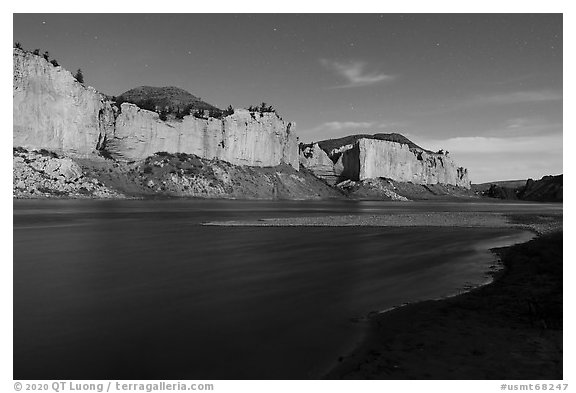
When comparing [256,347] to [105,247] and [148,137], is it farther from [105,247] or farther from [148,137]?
[148,137]

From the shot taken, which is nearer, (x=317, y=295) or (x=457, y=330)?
(x=457, y=330)

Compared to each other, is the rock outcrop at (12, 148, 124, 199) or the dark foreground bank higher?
the rock outcrop at (12, 148, 124, 199)

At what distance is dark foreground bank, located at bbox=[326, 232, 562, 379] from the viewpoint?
6.20m

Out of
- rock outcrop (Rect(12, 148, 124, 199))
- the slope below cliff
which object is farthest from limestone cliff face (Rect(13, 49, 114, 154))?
rock outcrop (Rect(12, 148, 124, 199))

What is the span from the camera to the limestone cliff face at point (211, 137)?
115188mm

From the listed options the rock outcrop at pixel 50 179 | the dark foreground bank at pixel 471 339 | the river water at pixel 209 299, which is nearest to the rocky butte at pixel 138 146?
the rock outcrop at pixel 50 179

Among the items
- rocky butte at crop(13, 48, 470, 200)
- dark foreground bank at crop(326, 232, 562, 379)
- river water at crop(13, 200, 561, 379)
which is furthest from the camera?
rocky butte at crop(13, 48, 470, 200)

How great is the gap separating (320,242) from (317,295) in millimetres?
12641

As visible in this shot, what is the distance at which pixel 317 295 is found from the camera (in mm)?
11641

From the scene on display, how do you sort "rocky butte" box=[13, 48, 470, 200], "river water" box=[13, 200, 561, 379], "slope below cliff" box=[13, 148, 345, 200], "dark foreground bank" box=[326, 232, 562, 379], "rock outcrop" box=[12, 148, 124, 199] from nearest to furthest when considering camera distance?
"dark foreground bank" box=[326, 232, 562, 379] → "river water" box=[13, 200, 561, 379] → "rock outcrop" box=[12, 148, 124, 199] → "slope below cliff" box=[13, 148, 345, 200] → "rocky butte" box=[13, 48, 470, 200]

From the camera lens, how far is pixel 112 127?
111 m

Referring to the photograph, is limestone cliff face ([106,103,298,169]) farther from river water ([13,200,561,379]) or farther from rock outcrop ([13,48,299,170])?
river water ([13,200,561,379])

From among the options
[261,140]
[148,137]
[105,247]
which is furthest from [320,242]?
[261,140]
